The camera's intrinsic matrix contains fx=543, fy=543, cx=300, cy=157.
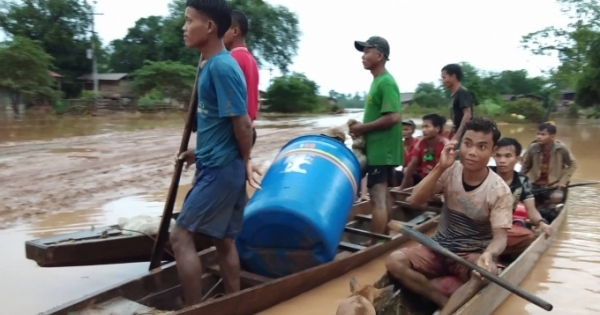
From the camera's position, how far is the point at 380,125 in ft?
16.3

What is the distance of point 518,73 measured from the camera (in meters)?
69.2

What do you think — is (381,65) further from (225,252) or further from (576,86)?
(576,86)

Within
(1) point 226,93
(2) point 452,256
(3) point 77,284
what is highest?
(1) point 226,93

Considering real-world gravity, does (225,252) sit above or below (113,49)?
below

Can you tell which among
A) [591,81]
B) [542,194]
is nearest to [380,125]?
[542,194]

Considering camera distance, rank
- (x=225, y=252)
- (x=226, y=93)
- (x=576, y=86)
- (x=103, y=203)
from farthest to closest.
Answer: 1. (x=576, y=86)
2. (x=103, y=203)
3. (x=225, y=252)
4. (x=226, y=93)

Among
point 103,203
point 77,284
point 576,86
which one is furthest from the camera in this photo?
point 576,86

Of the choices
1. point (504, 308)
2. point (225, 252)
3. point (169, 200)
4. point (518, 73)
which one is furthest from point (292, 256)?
point (518, 73)

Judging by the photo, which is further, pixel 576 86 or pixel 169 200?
pixel 576 86

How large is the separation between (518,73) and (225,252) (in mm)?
72415

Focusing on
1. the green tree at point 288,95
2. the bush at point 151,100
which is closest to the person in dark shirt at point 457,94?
the bush at point 151,100

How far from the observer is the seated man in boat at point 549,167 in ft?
21.9

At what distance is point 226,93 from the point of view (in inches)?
120

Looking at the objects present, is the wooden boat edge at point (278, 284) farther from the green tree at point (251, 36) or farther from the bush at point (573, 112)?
the green tree at point (251, 36)
